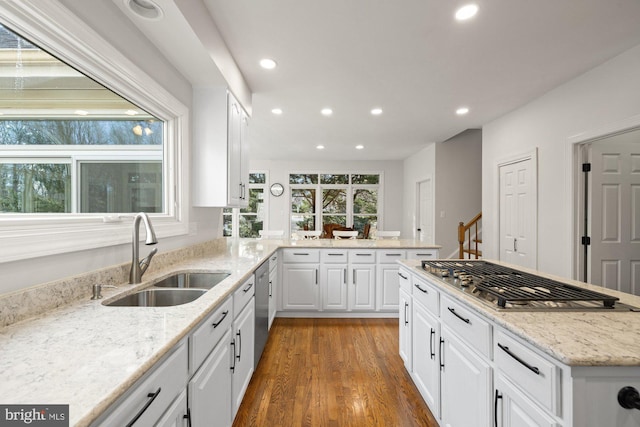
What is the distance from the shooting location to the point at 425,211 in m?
6.69

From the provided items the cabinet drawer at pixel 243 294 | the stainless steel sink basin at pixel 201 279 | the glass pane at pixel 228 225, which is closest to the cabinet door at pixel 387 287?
the cabinet drawer at pixel 243 294

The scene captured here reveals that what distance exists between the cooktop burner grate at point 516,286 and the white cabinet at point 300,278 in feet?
5.51

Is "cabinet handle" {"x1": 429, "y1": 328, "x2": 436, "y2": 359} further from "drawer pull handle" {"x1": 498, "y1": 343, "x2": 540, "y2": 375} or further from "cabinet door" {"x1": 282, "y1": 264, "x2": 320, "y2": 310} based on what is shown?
"cabinet door" {"x1": 282, "y1": 264, "x2": 320, "y2": 310}

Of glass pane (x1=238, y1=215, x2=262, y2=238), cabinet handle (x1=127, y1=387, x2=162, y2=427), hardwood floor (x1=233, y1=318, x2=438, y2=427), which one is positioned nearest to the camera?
cabinet handle (x1=127, y1=387, x2=162, y2=427)

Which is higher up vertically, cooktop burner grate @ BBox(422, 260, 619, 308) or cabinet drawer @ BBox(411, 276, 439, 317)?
cooktop burner grate @ BBox(422, 260, 619, 308)

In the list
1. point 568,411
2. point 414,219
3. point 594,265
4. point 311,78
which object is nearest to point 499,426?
point 568,411

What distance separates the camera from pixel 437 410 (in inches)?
67.1

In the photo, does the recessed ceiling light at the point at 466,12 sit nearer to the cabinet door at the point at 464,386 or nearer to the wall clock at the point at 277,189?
the cabinet door at the point at 464,386

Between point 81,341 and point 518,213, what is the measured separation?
176 inches

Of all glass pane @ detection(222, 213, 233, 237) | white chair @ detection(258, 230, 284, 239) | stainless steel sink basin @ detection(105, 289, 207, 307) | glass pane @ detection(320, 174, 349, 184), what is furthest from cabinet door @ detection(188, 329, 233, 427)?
glass pane @ detection(320, 174, 349, 184)

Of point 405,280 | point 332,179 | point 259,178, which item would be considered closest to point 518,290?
point 405,280

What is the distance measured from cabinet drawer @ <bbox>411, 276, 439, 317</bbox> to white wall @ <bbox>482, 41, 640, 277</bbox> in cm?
214

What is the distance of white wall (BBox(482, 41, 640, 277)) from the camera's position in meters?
2.57

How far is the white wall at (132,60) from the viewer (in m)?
1.10
